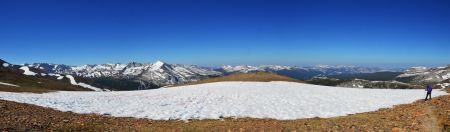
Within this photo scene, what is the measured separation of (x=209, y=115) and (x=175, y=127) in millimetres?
6779

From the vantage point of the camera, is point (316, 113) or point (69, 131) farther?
point (316, 113)

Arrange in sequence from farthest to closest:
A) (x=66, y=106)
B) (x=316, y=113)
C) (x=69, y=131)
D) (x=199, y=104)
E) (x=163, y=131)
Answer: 1. (x=199, y=104)
2. (x=66, y=106)
3. (x=316, y=113)
4. (x=163, y=131)
5. (x=69, y=131)

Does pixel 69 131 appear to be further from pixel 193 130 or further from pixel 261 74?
pixel 261 74

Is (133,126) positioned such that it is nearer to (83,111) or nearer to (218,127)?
(218,127)

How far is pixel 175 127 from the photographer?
23.8 m

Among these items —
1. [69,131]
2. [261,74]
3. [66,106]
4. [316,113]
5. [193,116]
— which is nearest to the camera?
[69,131]

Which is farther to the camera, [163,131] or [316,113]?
[316,113]

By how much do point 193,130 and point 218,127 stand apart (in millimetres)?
1885

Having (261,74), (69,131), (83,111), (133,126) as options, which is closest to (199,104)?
(83,111)

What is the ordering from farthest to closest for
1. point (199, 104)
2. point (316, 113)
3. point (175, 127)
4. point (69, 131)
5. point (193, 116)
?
point (199, 104) → point (316, 113) → point (193, 116) → point (175, 127) → point (69, 131)

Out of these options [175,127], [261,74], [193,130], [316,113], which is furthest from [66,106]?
[261,74]

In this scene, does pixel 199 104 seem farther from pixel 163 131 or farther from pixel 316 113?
pixel 163 131

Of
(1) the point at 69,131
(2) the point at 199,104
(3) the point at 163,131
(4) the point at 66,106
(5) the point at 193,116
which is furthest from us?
(2) the point at 199,104

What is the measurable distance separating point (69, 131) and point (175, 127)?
6653 millimetres
